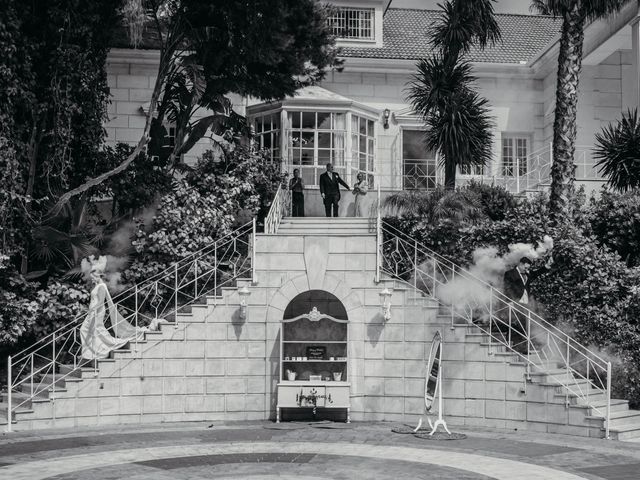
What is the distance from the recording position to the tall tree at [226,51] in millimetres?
20031

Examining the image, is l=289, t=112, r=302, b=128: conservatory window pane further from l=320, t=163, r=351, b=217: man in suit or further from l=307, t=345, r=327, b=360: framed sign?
l=307, t=345, r=327, b=360: framed sign

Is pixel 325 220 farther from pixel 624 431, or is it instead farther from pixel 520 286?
pixel 624 431

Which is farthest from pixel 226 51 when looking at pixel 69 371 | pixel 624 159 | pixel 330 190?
pixel 624 159

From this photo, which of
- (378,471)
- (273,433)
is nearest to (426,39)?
(273,433)

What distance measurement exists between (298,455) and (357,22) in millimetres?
19081

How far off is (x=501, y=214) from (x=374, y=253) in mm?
5837

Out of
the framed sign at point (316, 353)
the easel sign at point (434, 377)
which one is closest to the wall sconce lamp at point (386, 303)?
the framed sign at point (316, 353)

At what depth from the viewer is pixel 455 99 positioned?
22859 mm

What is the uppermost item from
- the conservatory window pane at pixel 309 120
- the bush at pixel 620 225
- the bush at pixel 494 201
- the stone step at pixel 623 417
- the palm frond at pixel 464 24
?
the palm frond at pixel 464 24

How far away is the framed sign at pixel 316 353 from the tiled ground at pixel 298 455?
148 centimetres

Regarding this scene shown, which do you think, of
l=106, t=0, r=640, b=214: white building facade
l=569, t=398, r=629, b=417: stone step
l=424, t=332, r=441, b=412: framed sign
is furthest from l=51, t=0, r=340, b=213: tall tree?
l=569, t=398, r=629, b=417: stone step

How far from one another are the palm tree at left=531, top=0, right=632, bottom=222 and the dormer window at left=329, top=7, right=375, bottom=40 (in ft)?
29.4

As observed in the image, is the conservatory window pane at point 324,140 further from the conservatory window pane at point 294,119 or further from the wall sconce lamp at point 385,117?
the wall sconce lamp at point 385,117

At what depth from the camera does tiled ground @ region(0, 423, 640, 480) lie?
12.0 meters
